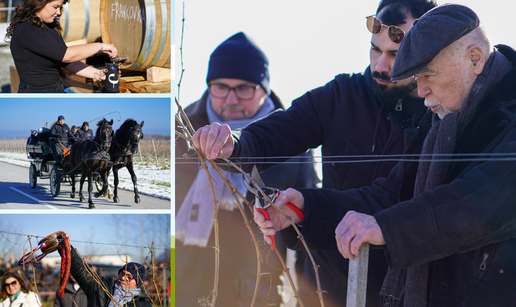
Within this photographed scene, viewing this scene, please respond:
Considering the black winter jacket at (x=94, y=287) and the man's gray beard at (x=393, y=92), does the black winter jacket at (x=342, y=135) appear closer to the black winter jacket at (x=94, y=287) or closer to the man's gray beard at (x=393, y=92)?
the man's gray beard at (x=393, y=92)

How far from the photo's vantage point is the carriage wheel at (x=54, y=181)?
229 cm

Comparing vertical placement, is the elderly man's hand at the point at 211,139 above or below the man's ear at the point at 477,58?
below

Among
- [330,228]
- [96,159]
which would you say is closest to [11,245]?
[96,159]

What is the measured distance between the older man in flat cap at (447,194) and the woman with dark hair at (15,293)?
1737 millimetres

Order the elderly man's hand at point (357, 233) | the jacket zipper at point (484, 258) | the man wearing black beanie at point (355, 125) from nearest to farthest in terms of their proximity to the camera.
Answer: the elderly man's hand at point (357, 233), the jacket zipper at point (484, 258), the man wearing black beanie at point (355, 125)

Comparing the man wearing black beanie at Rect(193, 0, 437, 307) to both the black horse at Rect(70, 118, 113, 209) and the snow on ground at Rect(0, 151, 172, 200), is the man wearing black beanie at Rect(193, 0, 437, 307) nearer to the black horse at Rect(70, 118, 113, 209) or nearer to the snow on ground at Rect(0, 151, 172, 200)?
the snow on ground at Rect(0, 151, 172, 200)

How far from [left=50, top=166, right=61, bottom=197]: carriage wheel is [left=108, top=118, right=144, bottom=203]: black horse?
0.31 metres

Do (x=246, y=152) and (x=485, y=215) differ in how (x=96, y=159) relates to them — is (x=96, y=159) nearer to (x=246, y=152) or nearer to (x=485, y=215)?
(x=246, y=152)

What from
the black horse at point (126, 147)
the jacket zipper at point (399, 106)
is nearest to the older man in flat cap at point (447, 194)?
the jacket zipper at point (399, 106)

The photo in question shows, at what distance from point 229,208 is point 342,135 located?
0.96 meters

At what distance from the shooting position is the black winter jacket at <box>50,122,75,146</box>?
7.54 feet

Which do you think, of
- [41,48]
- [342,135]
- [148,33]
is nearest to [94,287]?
[41,48]

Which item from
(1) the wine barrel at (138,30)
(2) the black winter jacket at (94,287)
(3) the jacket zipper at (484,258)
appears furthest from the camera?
(2) the black winter jacket at (94,287)

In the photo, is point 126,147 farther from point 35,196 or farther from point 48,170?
point 35,196
